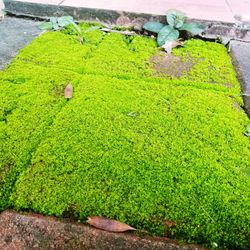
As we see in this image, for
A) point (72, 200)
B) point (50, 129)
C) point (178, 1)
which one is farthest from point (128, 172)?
point (178, 1)

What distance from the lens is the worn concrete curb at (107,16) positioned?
2.88 m

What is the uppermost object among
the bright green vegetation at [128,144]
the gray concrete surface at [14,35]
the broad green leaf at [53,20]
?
the broad green leaf at [53,20]

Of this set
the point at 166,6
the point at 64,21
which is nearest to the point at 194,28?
the point at 166,6

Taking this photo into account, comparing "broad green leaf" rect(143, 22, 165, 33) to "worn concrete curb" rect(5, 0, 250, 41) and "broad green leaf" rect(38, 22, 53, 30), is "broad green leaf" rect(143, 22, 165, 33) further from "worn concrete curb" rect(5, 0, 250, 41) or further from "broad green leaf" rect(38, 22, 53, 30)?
"broad green leaf" rect(38, 22, 53, 30)

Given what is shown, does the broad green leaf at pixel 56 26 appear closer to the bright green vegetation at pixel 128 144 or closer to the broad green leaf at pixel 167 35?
the bright green vegetation at pixel 128 144

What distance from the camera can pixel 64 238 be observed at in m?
1.19

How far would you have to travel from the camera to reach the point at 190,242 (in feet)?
3.96

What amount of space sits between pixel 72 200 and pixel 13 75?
123cm

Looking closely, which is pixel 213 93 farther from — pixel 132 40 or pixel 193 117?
pixel 132 40

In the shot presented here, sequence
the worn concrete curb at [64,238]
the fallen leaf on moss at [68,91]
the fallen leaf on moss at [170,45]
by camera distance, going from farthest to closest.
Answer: the fallen leaf on moss at [170,45] → the fallen leaf on moss at [68,91] → the worn concrete curb at [64,238]

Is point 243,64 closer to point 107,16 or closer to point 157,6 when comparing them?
point 157,6

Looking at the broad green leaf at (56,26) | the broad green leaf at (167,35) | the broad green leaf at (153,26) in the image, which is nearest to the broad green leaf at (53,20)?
the broad green leaf at (56,26)

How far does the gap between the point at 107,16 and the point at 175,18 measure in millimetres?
710

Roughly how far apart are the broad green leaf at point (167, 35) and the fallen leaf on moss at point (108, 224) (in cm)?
190
